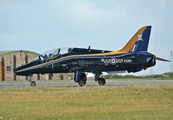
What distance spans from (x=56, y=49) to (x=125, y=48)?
5.49 meters

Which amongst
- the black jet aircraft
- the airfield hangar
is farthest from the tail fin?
the airfield hangar

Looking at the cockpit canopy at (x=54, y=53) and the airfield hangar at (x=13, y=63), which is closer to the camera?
the cockpit canopy at (x=54, y=53)

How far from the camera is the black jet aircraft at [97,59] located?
107 feet

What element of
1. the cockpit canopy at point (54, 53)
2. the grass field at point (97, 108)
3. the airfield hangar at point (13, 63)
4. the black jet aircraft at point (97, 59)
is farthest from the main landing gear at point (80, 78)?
the airfield hangar at point (13, 63)

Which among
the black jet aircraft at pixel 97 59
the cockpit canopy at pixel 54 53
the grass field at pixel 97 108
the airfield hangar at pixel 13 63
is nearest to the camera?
the grass field at pixel 97 108

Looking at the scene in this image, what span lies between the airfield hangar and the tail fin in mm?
36503

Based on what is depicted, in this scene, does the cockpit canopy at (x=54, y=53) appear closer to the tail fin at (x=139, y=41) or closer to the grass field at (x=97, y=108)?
the tail fin at (x=139, y=41)

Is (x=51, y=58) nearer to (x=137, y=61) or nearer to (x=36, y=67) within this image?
(x=36, y=67)

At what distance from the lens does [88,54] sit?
33.5 meters

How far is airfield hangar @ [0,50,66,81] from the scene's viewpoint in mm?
67625

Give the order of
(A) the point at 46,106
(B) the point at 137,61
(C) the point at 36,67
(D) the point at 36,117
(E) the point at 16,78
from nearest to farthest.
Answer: (D) the point at 36,117 < (A) the point at 46,106 < (B) the point at 137,61 < (C) the point at 36,67 < (E) the point at 16,78

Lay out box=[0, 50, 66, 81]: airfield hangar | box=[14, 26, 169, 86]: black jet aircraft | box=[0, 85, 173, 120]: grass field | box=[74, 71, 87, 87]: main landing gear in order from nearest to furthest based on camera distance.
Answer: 1. box=[0, 85, 173, 120]: grass field
2. box=[14, 26, 169, 86]: black jet aircraft
3. box=[74, 71, 87, 87]: main landing gear
4. box=[0, 50, 66, 81]: airfield hangar

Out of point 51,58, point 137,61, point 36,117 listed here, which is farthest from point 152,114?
point 51,58

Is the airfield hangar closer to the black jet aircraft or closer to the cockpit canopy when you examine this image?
the cockpit canopy
